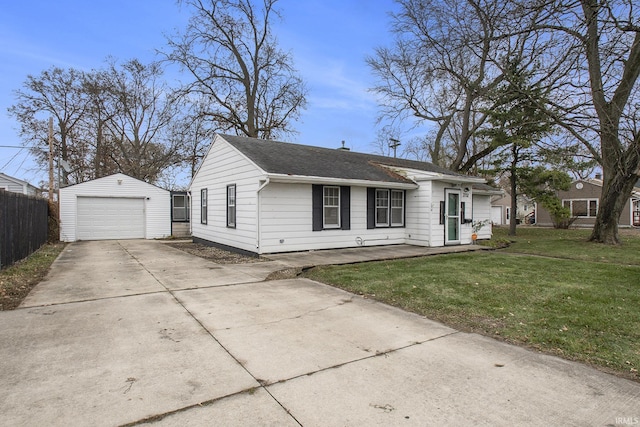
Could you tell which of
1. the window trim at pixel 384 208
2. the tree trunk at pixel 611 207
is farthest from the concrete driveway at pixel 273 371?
the tree trunk at pixel 611 207

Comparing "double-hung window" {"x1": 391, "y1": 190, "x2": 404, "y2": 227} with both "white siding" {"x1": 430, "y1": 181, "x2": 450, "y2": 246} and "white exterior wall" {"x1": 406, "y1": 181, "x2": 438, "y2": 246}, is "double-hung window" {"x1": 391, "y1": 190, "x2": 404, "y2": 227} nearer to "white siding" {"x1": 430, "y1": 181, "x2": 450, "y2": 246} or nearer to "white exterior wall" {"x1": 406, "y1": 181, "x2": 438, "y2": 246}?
"white exterior wall" {"x1": 406, "y1": 181, "x2": 438, "y2": 246}

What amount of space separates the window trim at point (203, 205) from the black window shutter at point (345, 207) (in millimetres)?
6087

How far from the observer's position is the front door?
41.4 feet

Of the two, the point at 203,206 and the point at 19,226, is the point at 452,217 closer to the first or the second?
the point at 203,206

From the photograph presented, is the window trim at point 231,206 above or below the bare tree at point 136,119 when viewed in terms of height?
below

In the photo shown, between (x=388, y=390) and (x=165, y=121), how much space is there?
93.2 ft

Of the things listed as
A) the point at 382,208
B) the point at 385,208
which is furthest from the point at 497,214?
the point at 382,208

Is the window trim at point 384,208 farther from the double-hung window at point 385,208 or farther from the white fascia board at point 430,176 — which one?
the white fascia board at point 430,176

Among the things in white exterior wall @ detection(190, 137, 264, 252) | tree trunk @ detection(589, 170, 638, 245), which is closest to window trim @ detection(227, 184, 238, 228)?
white exterior wall @ detection(190, 137, 264, 252)

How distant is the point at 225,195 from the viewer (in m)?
12.4

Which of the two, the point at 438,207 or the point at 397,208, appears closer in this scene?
the point at 438,207

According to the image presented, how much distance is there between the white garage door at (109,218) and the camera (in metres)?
16.7

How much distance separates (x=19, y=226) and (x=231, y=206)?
5.65 m

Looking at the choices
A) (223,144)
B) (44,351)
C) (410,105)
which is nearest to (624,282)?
(44,351)
